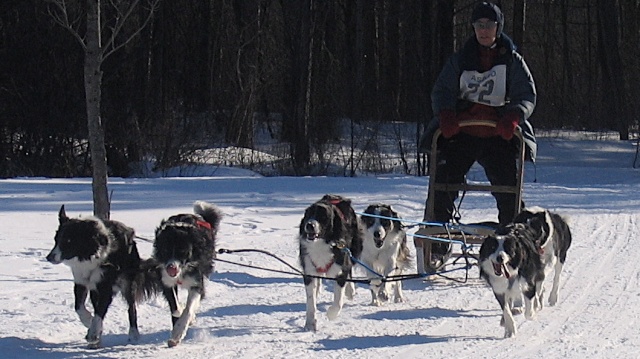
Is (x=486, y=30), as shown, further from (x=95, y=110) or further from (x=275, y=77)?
(x=275, y=77)

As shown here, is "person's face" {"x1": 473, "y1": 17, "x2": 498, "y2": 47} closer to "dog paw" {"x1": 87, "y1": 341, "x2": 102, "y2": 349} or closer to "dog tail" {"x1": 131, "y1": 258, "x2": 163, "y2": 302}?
"dog tail" {"x1": 131, "y1": 258, "x2": 163, "y2": 302}

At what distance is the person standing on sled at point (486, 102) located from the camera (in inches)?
302

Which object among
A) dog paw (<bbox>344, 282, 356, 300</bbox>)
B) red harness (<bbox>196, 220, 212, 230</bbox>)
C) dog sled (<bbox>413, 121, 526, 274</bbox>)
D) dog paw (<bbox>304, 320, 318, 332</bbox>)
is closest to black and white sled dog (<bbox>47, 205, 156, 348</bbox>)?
red harness (<bbox>196, 220, 212, 230</bbox>)

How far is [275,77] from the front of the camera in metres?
30.3

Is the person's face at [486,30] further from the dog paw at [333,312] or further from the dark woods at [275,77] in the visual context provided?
the dark woods at [275,77]

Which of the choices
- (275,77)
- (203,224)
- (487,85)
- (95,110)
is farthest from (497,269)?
(275,77)

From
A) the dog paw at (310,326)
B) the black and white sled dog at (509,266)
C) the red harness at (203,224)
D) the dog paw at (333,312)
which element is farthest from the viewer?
the dog paw at (333,312)

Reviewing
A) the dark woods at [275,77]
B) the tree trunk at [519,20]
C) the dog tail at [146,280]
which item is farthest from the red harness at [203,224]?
the tree trunk at [519,20]

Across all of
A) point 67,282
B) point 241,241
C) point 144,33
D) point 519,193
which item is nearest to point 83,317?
point 67,282

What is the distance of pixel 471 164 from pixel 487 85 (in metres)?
0.71

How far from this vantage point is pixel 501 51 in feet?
25.6

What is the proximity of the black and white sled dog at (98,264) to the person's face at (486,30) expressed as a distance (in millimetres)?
3316

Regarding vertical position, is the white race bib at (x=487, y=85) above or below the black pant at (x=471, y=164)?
above

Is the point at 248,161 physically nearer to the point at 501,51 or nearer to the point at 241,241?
the point at 241,241
